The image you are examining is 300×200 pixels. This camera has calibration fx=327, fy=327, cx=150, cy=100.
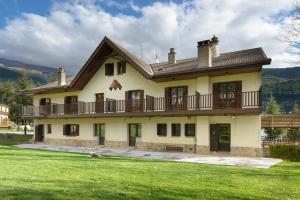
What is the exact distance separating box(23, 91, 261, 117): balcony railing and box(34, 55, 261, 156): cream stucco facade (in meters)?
0.70

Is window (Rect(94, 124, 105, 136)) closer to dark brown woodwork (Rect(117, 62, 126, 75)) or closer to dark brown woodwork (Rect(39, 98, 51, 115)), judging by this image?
dark brown woodwork (Rect(117, 62, 126, 75))

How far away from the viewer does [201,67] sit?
2286 centimetres

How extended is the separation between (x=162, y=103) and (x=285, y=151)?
9.18 metres

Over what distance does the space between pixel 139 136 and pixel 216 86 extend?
26.5 ft

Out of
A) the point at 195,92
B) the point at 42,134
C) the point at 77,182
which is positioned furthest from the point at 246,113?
the point at 42,134

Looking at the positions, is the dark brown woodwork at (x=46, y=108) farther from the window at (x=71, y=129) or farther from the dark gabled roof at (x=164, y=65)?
the window at (x=71, y=129)

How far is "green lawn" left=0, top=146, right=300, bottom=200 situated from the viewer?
28.5 feet

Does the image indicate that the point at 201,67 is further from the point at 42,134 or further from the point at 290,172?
the point at 42,134

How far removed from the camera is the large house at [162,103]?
2152cm

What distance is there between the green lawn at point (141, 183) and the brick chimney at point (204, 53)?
10428mm

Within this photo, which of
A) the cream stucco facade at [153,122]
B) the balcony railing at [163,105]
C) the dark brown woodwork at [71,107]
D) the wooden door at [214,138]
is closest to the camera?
the balcony railing at [163,105]

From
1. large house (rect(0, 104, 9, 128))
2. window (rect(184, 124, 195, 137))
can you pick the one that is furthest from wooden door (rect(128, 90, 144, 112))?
large house (rect(0, 104, 9, 128))

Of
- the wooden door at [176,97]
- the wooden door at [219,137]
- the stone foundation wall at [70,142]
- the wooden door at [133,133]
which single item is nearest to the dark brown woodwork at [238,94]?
the wooden door at [219,137]

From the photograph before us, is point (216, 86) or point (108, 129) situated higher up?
point (216, 86)
